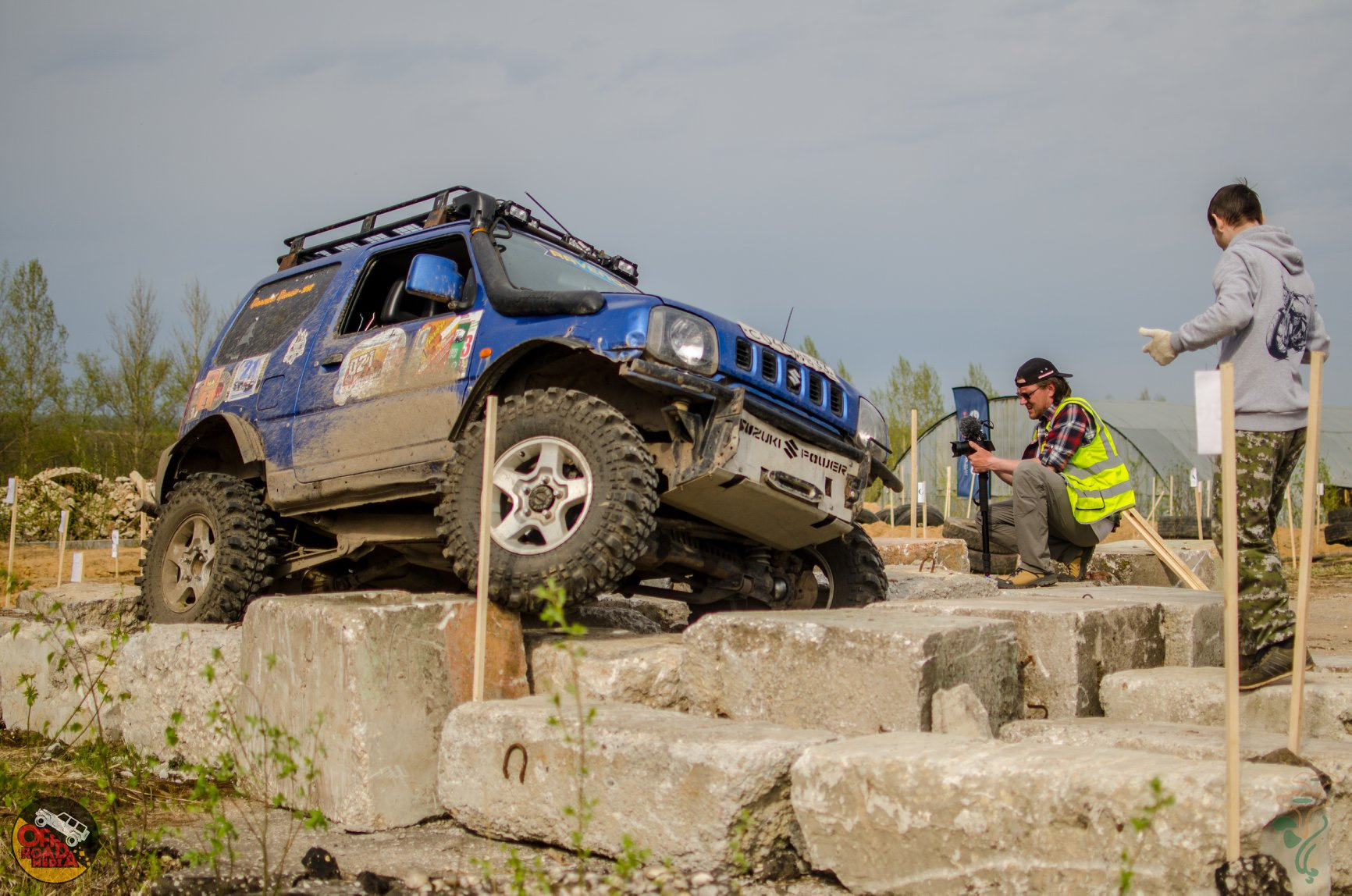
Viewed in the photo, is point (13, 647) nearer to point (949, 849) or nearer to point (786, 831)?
point (786, 831)

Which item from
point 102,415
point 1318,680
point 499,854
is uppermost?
point 102,415

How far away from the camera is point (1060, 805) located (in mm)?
2443

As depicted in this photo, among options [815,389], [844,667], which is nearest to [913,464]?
[815,389]

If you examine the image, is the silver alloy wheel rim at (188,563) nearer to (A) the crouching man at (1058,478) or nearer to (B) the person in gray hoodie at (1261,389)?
(A) the crouching man at (1058,478)

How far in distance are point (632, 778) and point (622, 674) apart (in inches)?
35.5

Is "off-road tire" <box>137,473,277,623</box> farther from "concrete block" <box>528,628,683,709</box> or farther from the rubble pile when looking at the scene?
the rubble pile

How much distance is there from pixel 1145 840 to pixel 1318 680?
1.98m

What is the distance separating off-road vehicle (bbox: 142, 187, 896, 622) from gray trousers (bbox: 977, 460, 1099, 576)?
4.40 ft

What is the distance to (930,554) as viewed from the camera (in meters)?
9.25

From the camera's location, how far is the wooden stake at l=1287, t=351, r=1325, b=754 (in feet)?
9.28

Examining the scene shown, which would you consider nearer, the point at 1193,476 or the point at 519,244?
the point at 519,244

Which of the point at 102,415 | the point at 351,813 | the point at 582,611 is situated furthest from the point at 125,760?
the point at 102,415

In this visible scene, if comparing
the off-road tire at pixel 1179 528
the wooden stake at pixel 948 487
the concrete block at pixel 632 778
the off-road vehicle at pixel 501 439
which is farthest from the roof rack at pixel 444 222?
the off-road tire at pixel 1179 528

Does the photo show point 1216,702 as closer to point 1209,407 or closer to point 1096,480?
point 1209,407
